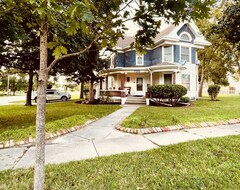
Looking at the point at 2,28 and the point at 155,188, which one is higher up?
the point at 2,28

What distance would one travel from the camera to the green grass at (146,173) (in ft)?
9.18

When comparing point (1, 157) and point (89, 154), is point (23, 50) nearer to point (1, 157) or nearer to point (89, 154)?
point (1, 157)

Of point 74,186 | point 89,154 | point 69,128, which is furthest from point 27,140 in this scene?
point 74,186

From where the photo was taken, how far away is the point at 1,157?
4105 mm

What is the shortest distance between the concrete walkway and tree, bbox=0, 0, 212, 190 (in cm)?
187

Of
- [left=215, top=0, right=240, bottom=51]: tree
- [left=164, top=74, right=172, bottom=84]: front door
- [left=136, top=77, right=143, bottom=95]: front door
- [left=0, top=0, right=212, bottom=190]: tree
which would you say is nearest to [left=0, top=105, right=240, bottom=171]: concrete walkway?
[left=0, top=0, right=212, bottom=190]: tree

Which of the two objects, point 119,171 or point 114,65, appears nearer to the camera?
point 119,171

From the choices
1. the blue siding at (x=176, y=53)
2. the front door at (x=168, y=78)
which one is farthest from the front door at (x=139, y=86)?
the blue siding at (x=176, y=53)

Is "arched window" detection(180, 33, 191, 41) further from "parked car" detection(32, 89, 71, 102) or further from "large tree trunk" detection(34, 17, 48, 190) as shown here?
"large tree trunk" detection(34, 17, 48, 190)

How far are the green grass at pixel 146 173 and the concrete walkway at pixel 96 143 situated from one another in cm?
48

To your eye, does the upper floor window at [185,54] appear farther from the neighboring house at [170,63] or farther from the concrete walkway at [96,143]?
the concrete walkway at [96,143]

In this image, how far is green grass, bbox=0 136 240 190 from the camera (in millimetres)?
2799

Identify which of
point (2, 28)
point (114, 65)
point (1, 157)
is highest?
point (114, 65)

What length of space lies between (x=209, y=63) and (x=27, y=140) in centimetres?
2776
